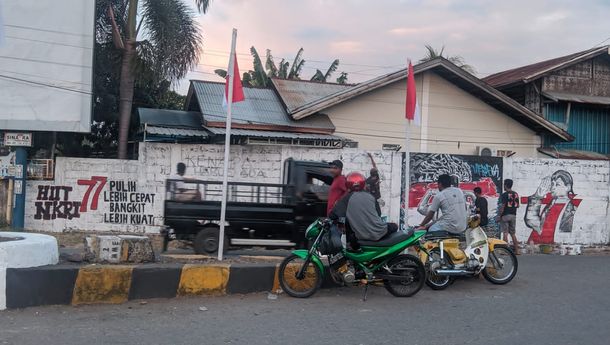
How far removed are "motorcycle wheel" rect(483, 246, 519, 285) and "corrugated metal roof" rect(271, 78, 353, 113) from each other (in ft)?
36.7

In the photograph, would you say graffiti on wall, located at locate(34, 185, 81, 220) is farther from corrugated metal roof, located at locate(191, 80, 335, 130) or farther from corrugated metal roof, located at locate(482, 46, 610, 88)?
corrugated metal roof, located at locate(482, 46, 610, 88)

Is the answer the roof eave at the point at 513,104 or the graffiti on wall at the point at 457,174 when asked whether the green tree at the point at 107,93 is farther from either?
the roof eave at the point at 513,104

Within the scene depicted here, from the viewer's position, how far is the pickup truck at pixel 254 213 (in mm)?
9977

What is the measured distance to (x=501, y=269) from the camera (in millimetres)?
8758

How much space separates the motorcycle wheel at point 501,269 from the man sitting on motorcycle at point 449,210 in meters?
0.77

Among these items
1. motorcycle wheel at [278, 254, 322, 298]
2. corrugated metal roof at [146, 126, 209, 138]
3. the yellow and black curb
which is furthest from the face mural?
the yellow and black curb

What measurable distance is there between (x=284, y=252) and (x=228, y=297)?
451cm

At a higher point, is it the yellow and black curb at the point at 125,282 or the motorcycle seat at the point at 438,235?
the motorcycle seat at the point at 438,235

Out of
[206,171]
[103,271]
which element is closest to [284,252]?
[206,171]

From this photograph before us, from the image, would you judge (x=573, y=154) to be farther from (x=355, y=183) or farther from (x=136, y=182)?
(x=355, y=183)

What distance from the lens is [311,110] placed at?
18594mm

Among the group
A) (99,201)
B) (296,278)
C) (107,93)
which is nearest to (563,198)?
(296,278)

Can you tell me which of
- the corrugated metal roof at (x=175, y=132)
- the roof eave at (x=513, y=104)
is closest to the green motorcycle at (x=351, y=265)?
the corrugated metal roof at (x=175, y=132)

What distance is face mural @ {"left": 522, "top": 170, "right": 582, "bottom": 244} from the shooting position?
14797mm
